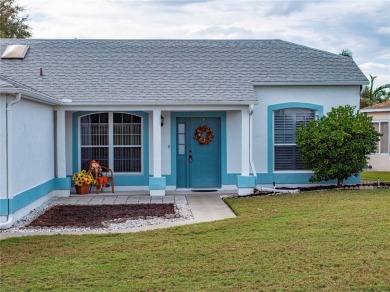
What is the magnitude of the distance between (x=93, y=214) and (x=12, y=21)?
82.6ft

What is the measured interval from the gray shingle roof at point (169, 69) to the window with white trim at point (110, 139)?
101 cm

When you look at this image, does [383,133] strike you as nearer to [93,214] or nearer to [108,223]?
[93,214]

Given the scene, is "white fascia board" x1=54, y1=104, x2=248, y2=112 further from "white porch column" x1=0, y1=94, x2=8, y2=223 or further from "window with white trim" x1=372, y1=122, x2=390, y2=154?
"window with white trim" x1=372, y1=122, x2=390, y2=154

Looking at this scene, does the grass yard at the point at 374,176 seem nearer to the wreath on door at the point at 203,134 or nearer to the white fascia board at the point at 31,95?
the wreath on door at the point at 203,134

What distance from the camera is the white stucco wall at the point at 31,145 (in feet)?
38.3

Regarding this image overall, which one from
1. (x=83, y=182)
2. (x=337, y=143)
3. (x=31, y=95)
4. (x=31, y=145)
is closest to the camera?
(x=31, y=95)

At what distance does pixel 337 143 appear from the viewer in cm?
1570

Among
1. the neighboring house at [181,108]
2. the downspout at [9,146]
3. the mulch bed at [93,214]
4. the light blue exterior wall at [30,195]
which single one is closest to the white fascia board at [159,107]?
the neighboring house at [181,108]

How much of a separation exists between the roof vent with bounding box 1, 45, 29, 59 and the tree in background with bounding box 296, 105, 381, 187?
8.37 m

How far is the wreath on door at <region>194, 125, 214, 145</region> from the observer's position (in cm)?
1673

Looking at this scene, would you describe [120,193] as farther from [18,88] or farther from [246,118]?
[18,88]

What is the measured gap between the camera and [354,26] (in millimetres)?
15852

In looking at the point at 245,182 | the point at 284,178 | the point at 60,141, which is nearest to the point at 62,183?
the point at 60,141

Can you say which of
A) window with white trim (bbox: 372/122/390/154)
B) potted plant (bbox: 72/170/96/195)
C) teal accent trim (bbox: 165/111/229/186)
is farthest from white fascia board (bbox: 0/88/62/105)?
window with white trim (bbox: 372/122/390/154)
